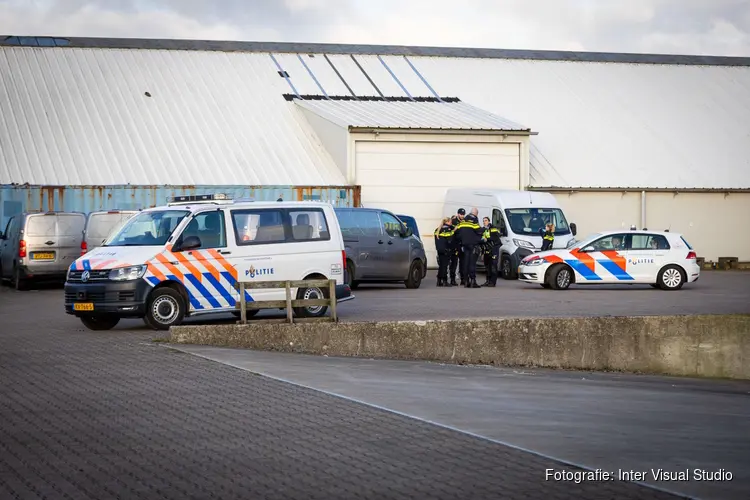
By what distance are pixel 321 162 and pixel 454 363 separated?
25288mm

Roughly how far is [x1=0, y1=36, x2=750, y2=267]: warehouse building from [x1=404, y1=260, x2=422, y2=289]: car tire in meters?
10.8

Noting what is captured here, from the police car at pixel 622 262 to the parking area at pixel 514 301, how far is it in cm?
33

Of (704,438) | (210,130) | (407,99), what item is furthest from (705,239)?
(704,438)

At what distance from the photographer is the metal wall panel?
37469mm

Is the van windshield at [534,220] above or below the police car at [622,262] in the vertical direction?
above

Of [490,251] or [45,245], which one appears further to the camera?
[490,251]

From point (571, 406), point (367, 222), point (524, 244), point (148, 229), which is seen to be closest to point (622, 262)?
point (524, 244)

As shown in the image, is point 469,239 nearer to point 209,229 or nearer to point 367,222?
point 367,222

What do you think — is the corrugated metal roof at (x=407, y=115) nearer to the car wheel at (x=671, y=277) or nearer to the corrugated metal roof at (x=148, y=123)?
the corrugated metal roof at (x=148, y=123)

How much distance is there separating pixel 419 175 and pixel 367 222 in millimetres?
13129

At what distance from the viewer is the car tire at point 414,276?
29375 mm

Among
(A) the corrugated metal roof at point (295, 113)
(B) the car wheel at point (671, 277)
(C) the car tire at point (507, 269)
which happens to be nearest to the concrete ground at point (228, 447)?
(B) the car wheel at point (671, 277)

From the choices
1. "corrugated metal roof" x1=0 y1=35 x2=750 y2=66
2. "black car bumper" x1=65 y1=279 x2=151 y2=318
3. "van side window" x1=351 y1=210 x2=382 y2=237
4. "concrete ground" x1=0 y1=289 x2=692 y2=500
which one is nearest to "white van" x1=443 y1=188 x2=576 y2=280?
"van side window" x1=351 y1=210 x2=382 y2=237

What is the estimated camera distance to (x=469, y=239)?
28.6 meters
